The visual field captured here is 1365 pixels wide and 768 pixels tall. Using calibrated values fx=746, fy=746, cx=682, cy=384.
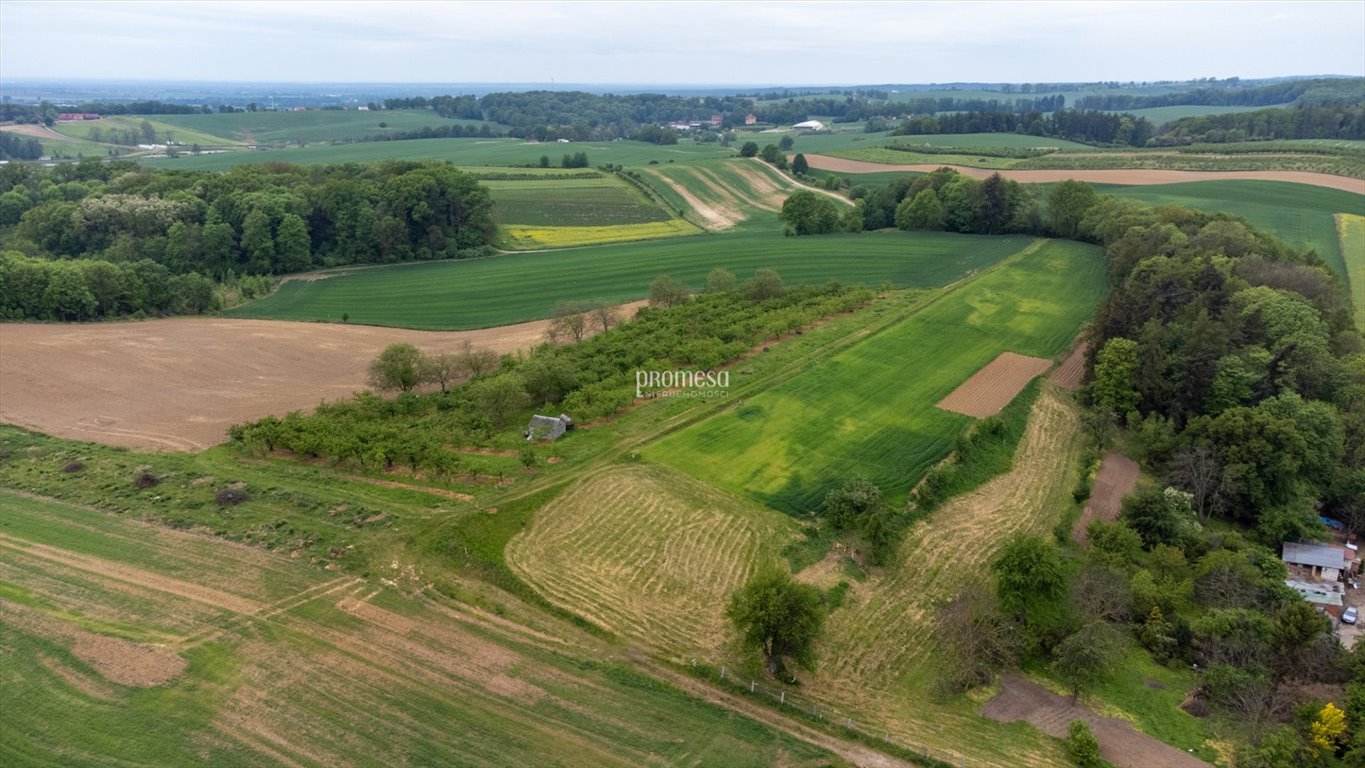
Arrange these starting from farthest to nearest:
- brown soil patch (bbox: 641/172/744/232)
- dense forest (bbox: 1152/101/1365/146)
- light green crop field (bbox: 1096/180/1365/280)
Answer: dense forest (bbox: 1152/101/1365/146)
brown soil patch (bbox: 641/172/744/232)
light green crop field (bbox: 1096/180/1365/280)

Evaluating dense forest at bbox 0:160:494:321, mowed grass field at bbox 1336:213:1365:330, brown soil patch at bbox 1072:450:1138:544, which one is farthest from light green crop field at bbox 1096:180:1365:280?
dense forest at bbox 0:160:494:321

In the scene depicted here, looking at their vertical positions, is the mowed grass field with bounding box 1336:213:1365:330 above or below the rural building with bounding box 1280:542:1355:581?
above

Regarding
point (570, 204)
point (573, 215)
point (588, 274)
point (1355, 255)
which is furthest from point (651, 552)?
point (570, 204)

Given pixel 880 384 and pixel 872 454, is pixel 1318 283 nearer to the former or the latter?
pixel 880 384

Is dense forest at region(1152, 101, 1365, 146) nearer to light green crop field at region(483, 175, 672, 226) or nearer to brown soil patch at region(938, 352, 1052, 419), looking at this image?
light green crop field at region(483, 175, 672, 226)

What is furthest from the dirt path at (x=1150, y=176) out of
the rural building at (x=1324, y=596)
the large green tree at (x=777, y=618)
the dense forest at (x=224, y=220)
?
the large green tree at (x=777, y=618)

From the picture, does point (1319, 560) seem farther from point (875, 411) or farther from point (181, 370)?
point (181, 370)
